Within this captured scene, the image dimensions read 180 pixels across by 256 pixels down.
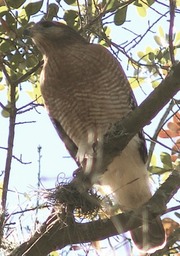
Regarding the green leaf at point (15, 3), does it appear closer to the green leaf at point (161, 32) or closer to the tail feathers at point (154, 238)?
the green leaf at point (161, 32)

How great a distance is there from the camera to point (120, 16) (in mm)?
4336

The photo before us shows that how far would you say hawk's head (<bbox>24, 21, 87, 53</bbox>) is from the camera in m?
4.65

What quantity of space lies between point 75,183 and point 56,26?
152 cm

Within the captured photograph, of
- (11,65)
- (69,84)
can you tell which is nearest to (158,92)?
(11,65)

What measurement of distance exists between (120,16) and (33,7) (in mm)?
612

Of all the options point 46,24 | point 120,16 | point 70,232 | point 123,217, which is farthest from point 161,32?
point 70,232

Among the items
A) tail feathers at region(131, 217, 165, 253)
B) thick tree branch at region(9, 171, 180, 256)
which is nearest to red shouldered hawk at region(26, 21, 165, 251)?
tail feathers at region(131, 217, 165, 253)

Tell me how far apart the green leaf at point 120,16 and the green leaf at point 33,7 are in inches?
21.6

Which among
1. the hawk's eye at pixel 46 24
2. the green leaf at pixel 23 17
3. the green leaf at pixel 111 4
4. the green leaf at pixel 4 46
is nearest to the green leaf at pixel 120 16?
the green leaf at pixel 111 4

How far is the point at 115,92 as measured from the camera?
15.0 ft

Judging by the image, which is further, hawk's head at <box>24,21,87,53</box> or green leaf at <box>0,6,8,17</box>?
hawk's head at <box>24,21,87,53</box>

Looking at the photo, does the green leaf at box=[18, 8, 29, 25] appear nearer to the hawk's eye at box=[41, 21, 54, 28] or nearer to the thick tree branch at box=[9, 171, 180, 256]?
the hawk's eye at box=[41, 21, 54, 28]

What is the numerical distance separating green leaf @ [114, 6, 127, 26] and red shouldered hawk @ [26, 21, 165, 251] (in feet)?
1.30

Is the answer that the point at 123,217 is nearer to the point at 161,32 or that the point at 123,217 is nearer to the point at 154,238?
the point at 154,238
